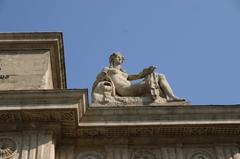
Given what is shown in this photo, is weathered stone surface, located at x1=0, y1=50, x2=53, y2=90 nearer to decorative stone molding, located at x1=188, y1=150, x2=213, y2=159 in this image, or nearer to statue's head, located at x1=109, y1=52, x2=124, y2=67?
statue's head, located at x1=109, y1=52, x2=124, y2=67

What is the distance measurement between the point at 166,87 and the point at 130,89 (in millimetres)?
1003

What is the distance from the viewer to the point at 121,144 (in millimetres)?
13133

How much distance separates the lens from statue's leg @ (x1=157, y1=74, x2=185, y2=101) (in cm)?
1422

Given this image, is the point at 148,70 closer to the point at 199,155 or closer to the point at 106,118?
the point at 106,118

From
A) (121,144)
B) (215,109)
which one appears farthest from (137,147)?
(215,109)

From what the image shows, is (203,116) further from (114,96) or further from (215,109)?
(114,96)

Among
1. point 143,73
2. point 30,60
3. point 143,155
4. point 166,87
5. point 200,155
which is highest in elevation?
point 30,60

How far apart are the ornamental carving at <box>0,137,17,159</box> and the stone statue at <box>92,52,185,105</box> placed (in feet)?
8.59

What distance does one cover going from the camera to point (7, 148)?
40.5 feet

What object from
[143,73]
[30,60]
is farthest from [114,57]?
[30,60]

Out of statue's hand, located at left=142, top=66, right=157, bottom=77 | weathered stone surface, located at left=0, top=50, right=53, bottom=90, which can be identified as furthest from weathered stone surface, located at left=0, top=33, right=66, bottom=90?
statue's hand, located at left=142, top=66, right=157, bottom=77

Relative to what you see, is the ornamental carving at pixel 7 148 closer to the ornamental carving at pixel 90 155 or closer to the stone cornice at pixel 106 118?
the stone cornice at pixel 106 118

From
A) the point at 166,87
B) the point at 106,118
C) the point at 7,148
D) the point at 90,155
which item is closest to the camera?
the point at 7,148

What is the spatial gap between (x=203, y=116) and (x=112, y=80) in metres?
2.96
